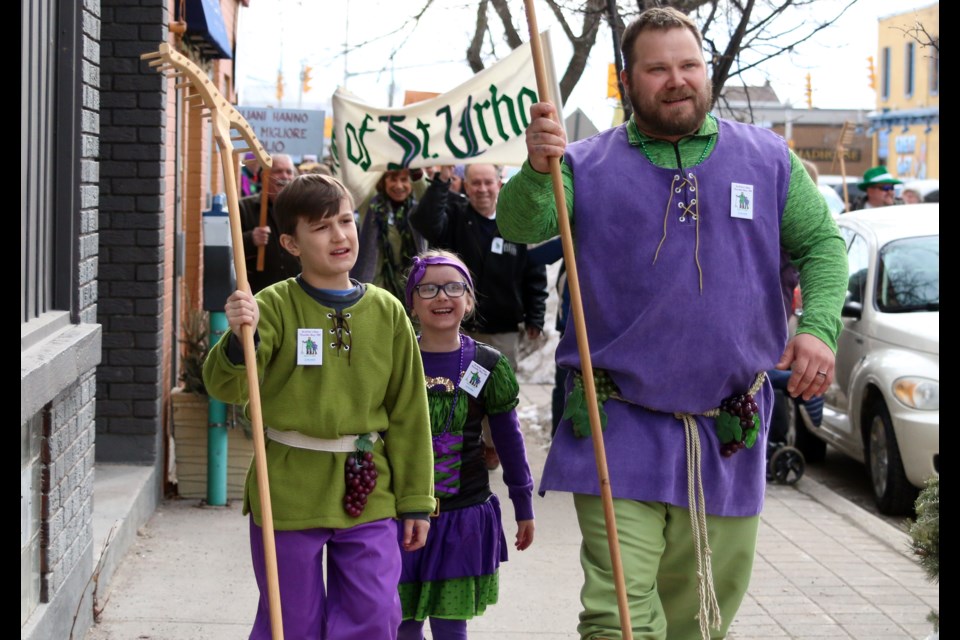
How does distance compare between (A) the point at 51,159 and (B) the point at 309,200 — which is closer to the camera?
(B) the point at 309,200

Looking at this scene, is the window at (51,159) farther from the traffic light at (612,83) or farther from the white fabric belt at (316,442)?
the traffic light at (612,83)

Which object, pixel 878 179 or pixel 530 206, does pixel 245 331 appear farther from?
pixel 878 179

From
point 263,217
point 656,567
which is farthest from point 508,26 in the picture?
point 656,567

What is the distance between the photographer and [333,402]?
→ 405cm

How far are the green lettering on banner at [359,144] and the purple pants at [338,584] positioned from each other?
18.0 feet

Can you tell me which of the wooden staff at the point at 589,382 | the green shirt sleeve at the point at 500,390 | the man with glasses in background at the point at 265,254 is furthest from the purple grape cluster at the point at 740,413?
the man with glasses in background at the point at 265,254

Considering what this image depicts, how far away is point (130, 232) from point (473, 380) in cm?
350

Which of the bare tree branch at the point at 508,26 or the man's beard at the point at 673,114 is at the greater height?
the bare tree branch at the point at 508,26

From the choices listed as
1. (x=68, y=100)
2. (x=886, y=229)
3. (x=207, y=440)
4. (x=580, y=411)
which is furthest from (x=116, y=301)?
(x=886, y=229)

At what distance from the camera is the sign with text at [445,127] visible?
30.8ft

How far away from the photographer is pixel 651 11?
409 centimetres

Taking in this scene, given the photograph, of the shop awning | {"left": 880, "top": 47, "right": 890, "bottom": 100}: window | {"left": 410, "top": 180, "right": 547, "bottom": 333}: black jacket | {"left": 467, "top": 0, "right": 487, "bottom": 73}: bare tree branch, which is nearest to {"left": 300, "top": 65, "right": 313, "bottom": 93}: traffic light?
{"left": 467, "top": 0, "right": 487, "bottom": 73}: bare tree branch

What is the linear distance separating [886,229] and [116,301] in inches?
211

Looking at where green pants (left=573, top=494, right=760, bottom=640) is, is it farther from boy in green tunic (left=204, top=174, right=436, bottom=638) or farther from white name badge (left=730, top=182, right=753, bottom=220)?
white name badge (left=730, top=182, right=753, bottom=220)
